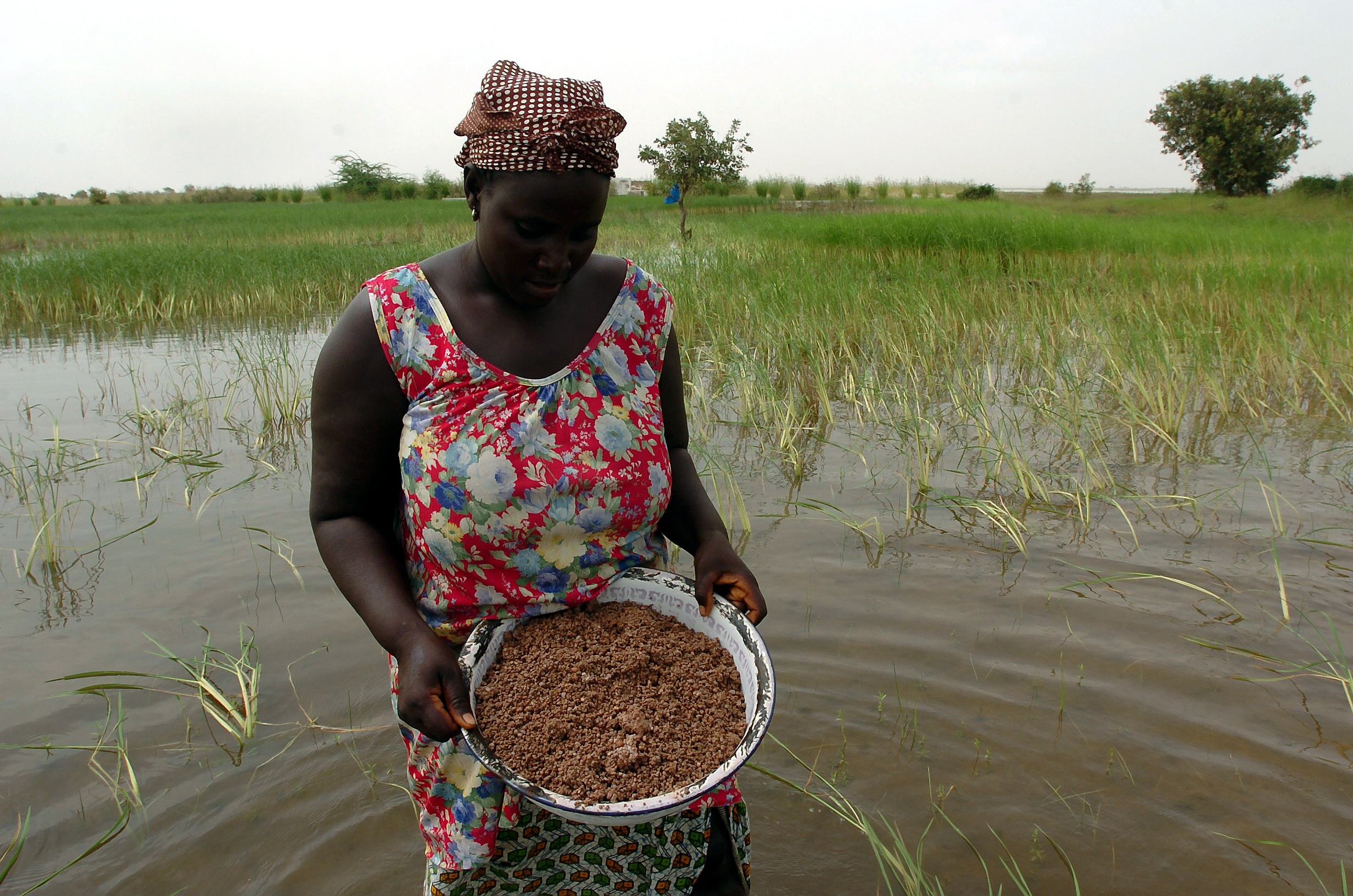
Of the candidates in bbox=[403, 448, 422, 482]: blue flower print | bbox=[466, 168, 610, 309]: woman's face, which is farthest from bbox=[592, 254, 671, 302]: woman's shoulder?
bbox=[403, 448, 422, 482]: blue flower print

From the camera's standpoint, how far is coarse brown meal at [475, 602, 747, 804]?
949 millimetres

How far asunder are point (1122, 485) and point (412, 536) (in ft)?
9.99

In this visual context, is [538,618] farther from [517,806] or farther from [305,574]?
[305,574]

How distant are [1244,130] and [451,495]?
109 ft

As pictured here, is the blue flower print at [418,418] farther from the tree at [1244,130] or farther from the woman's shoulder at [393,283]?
the tree at [1244,130]

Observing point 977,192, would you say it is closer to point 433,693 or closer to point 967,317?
point 967,317

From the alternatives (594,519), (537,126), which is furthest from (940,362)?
Answer: (537,126)

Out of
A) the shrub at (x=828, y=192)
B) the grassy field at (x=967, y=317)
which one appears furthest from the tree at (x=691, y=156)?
the shrub at (x=828, y=192)

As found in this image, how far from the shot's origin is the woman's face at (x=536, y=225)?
981 mm

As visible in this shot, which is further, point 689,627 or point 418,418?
point 689,627

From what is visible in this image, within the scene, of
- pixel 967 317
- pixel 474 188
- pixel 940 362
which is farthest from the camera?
pixel 967 317

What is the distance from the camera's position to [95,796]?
1979 millimetres

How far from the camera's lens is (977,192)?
30.0m

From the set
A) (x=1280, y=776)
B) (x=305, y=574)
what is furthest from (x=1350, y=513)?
(x=305, y=574)
